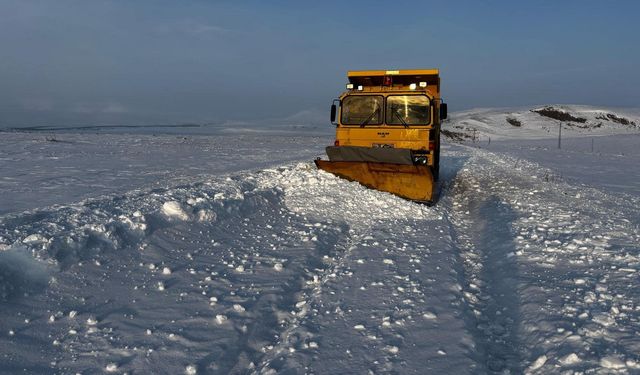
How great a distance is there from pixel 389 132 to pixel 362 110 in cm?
92

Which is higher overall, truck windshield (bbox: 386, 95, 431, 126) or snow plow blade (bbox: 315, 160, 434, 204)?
truck windshield (bbox: 386, 95, 431, 126)

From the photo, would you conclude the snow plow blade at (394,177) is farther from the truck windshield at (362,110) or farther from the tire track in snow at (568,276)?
the truck windshield at (362,110)

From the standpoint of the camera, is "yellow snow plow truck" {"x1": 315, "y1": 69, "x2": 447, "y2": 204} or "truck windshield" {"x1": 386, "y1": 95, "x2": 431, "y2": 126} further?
"truck windshield" {"x1": 386, "y1": 95, "x2": 431, "y2": 126}

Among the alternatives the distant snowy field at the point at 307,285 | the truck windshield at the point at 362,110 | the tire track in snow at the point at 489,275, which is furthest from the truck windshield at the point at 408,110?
the distant snowy field at the point at 307,285

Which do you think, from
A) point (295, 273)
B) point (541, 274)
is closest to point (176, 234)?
point (295, 273)

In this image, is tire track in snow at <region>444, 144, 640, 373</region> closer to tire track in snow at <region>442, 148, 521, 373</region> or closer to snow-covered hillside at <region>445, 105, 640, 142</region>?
tire track in snow at <region>442, 148, 521, 373</region>

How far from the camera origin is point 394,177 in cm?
922

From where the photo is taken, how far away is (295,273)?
512 centimetres

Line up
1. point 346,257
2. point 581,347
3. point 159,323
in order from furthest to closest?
1. point 346,257
2. point 159,323
3. point 581,347

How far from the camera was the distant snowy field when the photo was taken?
3381 mm

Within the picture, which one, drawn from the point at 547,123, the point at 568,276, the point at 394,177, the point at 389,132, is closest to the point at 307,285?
the point at 568,276

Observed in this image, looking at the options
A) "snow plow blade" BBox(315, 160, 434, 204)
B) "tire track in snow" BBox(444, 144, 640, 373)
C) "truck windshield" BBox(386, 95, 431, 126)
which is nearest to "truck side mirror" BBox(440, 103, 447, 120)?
"truck windshield" BBox(386, 95, 431, 126)

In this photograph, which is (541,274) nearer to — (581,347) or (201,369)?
(581,347)

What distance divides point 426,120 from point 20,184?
9392 mm
